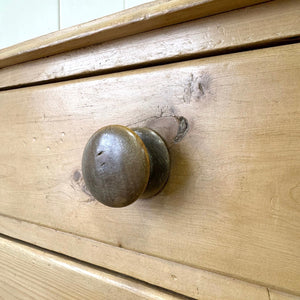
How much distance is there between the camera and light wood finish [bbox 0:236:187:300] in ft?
0.93

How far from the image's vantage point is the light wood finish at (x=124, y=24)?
22 cm

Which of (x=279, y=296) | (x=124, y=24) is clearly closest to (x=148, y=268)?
(x=279, y=296)

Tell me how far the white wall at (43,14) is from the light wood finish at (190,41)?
0.31 m

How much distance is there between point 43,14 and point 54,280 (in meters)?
0.62

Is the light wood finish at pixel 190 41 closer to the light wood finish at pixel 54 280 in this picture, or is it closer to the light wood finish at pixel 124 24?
the light wood finish at pixel 124 24

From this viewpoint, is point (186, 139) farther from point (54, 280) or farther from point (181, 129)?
point (54, 280)

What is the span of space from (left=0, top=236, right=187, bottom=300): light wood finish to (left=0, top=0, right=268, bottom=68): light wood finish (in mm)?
234

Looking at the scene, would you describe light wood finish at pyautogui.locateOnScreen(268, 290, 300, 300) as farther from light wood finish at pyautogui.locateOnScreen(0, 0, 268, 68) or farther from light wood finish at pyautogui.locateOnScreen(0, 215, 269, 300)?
light wood finish at pyautogui.locateOnScreen(0, 0, 268, 68)

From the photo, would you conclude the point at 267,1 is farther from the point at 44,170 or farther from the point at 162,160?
the point at 44,170

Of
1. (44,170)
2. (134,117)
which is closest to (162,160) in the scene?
(134,117)

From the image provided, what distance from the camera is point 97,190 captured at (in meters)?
0.22

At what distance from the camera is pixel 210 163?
9.3 inches

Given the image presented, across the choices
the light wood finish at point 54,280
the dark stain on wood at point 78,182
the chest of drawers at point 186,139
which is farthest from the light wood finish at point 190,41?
the light wood finish at point 54,280

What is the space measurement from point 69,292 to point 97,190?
0.17 metres
